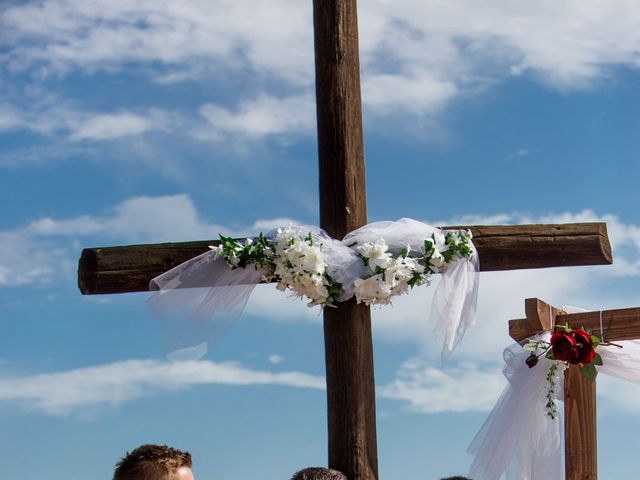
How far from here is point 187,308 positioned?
19.6 ft

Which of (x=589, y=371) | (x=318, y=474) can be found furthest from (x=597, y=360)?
(x=318, y=474)

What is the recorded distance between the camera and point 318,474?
540cm

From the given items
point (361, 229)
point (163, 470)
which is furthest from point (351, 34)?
point (163, 470)

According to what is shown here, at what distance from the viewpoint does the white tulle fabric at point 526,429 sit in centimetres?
661

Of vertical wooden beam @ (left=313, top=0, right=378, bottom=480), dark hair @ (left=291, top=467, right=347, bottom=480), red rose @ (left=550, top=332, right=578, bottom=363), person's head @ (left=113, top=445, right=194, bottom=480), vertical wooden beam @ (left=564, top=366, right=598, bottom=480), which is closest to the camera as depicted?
person's head @ (left=113, top=445, right=194, bottom=480)

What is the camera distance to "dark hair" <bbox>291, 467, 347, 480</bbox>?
534cm

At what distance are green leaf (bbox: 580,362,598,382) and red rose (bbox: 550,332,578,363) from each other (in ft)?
0.44

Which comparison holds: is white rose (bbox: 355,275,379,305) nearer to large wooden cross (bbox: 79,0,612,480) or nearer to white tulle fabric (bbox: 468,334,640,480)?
large wooden cross (bbox: 79,0,612,480)

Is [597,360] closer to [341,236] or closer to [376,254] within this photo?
[376,254]

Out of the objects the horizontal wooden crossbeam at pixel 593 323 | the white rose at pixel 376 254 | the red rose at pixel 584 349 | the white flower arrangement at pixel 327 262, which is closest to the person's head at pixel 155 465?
the white flower arrangement at pixel 327 262

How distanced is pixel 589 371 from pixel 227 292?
240cm

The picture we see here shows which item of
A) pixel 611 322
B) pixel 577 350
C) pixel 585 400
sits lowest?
pixel 585 400

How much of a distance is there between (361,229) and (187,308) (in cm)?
115

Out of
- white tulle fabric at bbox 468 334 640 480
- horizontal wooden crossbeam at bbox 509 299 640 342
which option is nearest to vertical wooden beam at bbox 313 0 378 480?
white tulle fabric at bbox 468 334 640 480
